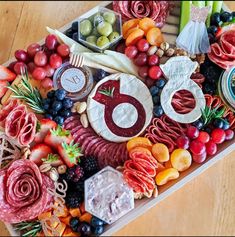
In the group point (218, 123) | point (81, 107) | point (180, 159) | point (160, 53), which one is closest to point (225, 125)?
point (218, 123)

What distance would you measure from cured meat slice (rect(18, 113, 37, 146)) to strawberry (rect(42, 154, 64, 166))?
0.06 m

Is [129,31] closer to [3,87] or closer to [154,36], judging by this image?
[154,36]

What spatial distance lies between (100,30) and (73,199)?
427 mm

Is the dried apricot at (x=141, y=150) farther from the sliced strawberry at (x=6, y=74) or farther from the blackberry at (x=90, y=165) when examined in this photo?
the sliced strawberry at (x=6, y=74)

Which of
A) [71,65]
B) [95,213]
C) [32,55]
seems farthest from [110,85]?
[95,213]

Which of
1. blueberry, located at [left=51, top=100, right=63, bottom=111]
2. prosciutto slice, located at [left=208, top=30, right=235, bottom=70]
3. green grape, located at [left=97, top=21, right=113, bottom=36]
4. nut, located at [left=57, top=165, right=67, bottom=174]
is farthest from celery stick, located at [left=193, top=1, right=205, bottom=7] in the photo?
nut, located at [left=57, top=165, right=67, bottom=174]

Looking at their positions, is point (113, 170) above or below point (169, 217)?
above

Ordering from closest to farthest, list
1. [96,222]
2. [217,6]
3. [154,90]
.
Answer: [96,222], [154,90], [217,6]

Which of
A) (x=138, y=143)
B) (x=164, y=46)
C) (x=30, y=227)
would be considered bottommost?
(x=30, y=227)

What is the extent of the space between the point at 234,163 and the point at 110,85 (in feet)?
1.26

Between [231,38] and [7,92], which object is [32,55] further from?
[231,38]

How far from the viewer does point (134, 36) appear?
1.17 metres

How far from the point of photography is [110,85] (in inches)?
45.6

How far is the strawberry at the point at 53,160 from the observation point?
106 cm
